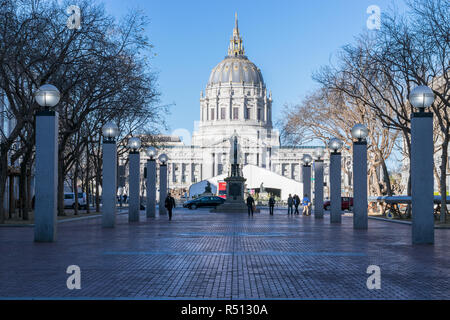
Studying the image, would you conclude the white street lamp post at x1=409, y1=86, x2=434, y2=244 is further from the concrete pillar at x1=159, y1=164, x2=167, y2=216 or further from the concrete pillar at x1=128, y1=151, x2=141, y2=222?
the concrete pillar at x1=159, y1=164, x2=167, y2=216

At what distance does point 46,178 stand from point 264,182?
3029 inches

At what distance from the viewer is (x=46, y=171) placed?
1683 centimetres

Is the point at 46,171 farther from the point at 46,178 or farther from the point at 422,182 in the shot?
the point at 422,182

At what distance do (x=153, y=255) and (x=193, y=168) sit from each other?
161 m

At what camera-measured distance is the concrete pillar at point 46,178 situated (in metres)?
16.6

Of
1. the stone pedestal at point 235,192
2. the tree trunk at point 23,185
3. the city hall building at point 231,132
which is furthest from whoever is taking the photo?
the city hall building at point 231,132

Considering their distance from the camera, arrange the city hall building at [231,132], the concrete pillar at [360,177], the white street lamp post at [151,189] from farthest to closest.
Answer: the city hall building at [231,132] → the white street lamp post at [151,189] → the concrete pillar at [360,177]

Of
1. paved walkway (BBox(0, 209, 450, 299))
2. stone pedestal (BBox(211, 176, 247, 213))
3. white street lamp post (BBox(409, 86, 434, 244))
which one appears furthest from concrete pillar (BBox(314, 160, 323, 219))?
white street lamp post (BBox(409, 86, 434, 244))

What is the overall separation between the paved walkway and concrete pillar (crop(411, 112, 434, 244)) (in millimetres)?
506

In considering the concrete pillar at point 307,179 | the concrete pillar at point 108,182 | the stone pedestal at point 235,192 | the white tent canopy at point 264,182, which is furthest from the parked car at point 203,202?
the concrete pillar at point 108,182

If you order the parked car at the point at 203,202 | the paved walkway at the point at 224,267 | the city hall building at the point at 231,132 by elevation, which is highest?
the city hall building at the point at 231,132

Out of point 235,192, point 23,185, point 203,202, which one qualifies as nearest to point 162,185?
point 23,185

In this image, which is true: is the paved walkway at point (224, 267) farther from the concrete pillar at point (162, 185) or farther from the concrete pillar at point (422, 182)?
the concrete pillar at point (162, 185)

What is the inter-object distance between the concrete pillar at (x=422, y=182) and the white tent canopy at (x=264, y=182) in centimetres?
7279
